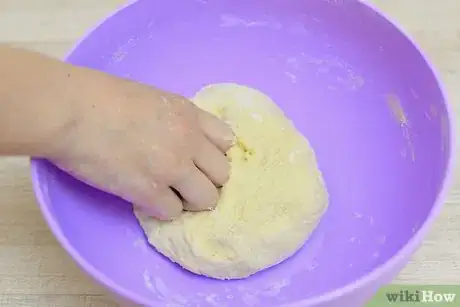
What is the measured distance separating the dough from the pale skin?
0.04 metres

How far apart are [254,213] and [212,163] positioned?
9 cm

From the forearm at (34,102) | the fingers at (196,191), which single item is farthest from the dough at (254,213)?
the forearm at (34,102)

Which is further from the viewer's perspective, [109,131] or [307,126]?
[307,126]

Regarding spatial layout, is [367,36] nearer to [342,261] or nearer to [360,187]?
[360,187]

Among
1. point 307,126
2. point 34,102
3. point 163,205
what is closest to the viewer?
point 34,102

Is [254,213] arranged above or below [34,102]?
below

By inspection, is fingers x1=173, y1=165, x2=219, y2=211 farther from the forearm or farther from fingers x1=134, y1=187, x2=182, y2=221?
the forearm

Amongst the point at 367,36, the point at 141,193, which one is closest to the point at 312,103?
the point at 367,36

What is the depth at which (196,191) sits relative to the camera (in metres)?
0.76

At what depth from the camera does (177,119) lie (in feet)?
2.37

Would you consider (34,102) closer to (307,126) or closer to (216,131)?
(216,131)

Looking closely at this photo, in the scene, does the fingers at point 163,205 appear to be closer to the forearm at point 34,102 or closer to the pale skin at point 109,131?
the pale skin at point 109,131

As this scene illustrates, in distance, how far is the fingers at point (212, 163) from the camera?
76 centimetres

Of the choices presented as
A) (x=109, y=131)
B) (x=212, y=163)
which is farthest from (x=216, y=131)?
(x=109, y=131)
